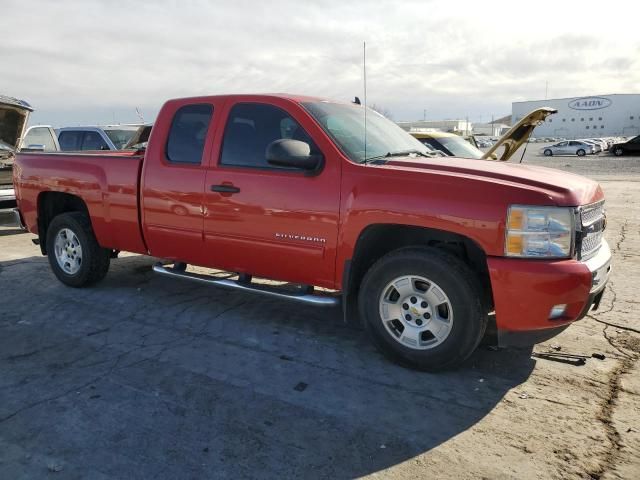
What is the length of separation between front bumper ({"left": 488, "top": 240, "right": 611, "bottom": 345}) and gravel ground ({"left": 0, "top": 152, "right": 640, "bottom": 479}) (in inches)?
17.3

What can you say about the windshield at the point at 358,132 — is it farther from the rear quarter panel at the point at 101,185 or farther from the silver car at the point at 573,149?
the silver car at the point at 573,149

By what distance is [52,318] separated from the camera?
4852 millimetres

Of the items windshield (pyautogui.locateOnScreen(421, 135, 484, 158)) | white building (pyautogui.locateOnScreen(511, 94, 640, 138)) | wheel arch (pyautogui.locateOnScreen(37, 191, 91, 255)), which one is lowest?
wheel arch (pyautogui.locateOnScreen(37, 191, 91, 255))

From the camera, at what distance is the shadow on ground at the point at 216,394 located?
2.76m

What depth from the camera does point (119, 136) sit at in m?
12.9

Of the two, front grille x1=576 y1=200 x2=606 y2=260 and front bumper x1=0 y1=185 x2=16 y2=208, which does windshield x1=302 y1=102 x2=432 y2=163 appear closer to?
front grille x1=576 y1=200 x2=606 y2=260

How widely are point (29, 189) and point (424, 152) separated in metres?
4.49

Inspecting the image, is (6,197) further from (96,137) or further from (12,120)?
(96,137)

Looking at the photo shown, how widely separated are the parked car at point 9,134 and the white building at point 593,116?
297ft

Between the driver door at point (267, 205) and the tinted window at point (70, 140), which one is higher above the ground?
the tinted window at point (70, 140)

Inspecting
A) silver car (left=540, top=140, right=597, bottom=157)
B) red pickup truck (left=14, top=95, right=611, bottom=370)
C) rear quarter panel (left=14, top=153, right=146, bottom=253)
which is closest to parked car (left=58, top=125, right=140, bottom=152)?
rear quarter panel (left=14, top=153, right=146, bottom=253)

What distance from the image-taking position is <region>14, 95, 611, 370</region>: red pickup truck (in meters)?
3.29

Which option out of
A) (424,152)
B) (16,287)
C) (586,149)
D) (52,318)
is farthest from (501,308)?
(586,149)

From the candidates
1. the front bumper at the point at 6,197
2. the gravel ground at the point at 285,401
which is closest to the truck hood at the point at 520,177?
the gravel ground at the point at 285,401
